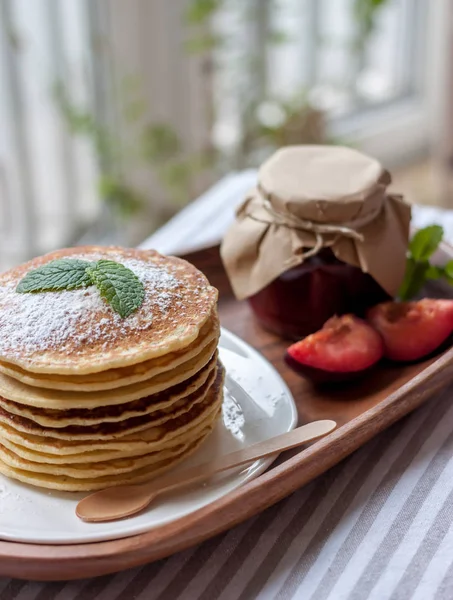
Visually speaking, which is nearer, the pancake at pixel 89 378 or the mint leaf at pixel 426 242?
the pancake at pixel 89 378

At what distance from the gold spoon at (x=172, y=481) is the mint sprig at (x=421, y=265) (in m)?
0.44

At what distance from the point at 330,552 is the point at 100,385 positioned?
324 millimetres

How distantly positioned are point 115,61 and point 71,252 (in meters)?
1.51

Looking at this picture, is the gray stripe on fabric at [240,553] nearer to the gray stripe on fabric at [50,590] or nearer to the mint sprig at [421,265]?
the gray stripe on fabric at [50,590]

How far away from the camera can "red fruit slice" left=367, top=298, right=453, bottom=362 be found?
1135 millimetres

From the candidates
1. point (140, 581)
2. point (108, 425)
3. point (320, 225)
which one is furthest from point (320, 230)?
point (140, 581)

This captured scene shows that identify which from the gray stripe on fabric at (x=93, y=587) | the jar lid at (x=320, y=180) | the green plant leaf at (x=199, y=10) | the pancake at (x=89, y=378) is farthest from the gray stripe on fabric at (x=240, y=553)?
the green plant leaf at (x=199, y=10)

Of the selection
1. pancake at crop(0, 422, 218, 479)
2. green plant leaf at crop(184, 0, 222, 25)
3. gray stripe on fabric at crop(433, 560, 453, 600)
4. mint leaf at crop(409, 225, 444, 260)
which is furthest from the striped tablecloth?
green plant leaf at crop(184, 0, 222, 25)

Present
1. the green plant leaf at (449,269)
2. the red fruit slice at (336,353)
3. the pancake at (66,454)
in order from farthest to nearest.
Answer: the green plant leaf at (449,269) → the red fruit slice at (336,353) → the pancake at (66,454)

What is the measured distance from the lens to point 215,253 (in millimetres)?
1362

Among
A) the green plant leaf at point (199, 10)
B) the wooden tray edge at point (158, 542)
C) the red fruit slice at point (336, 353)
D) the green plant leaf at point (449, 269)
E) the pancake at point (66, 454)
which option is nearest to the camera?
the wooden tray edge at point (158, 542)

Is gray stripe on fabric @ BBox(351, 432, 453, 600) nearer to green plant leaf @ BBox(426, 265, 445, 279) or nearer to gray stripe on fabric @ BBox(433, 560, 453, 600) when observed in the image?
gray stripe on fabric @ BBox(433, 560, 453, 600)

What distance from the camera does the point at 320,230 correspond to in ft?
3.72

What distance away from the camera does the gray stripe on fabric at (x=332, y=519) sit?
32.5 inches
